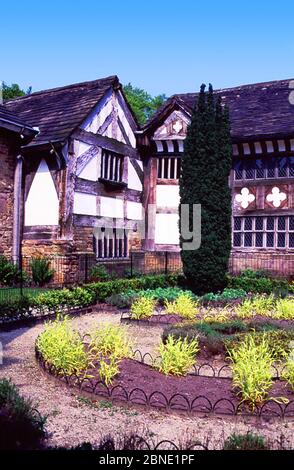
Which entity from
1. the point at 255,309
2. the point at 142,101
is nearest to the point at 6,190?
the point at 255,309

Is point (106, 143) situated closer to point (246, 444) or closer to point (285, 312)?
point (285, 312)

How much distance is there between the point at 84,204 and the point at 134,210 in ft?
11.9

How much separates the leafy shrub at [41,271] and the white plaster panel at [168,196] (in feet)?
23.4

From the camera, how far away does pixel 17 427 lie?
4.16 metres

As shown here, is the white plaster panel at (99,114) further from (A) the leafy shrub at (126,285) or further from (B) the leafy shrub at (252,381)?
(B) the leafy shrub at (252,381)

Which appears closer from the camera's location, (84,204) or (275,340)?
(275,340)

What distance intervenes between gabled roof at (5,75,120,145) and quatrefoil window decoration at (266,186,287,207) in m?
8.54

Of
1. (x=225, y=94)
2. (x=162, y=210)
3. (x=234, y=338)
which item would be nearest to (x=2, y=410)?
(x=234, y=338)

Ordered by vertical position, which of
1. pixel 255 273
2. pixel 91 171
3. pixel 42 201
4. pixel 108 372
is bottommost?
pixel 108 372

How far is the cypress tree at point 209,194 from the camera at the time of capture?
16656 mm

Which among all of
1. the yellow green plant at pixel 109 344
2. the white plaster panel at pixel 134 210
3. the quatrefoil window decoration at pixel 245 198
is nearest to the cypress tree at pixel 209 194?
the quatrefoil window decoration at pixel 245 198

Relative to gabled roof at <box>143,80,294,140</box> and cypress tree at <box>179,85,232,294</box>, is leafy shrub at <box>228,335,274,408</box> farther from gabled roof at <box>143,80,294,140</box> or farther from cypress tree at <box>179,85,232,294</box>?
gabled roof at <box>143,80,294,140</box>
